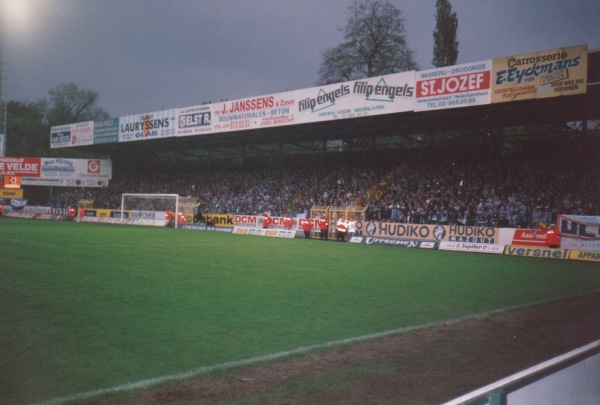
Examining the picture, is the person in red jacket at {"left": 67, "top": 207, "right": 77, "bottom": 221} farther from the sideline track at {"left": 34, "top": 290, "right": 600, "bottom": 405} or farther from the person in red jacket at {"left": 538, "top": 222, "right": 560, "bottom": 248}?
the sideline track at {"left": 34, "top": 290, "right": 600, "bottom": 405}

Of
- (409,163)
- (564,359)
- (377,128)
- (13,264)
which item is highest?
(377,128)

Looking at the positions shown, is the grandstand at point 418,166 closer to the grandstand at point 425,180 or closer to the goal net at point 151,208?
the grandstand at point 425,180

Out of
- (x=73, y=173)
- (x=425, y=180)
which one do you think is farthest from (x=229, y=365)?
(x=73, y=173)

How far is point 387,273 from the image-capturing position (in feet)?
41.9

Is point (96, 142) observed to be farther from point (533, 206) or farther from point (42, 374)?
point (42, 374)

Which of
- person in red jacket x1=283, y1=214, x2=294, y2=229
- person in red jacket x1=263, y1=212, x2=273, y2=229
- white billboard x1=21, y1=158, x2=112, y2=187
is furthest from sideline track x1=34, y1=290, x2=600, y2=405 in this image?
white billboard x1=21, y1=158, x2=112, y2=187

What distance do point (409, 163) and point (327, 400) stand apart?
94.4 feet

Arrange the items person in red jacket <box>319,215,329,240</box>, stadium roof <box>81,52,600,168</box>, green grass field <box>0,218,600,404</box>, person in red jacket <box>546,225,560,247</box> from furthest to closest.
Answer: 1. person in red jacket <box>319,215,329,240</box>
2. stadium roof <box>81,52,600,168</box>
3. person in red jacket <box>546,225,560,247</box>
4. green grass field <box>0,218,600,404</box>

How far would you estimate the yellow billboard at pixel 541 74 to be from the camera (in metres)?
19.0

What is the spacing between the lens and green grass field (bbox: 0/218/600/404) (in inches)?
194

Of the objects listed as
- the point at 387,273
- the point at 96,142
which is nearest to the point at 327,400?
the point at 387,273

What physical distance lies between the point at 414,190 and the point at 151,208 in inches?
784

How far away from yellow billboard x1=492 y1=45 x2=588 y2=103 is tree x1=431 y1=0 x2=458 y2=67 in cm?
2229

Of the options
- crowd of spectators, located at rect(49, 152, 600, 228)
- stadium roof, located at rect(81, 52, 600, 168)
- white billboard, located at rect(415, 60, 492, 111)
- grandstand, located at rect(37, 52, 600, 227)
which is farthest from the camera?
stadium roof, located at rect(81, 52, 600, 168)
